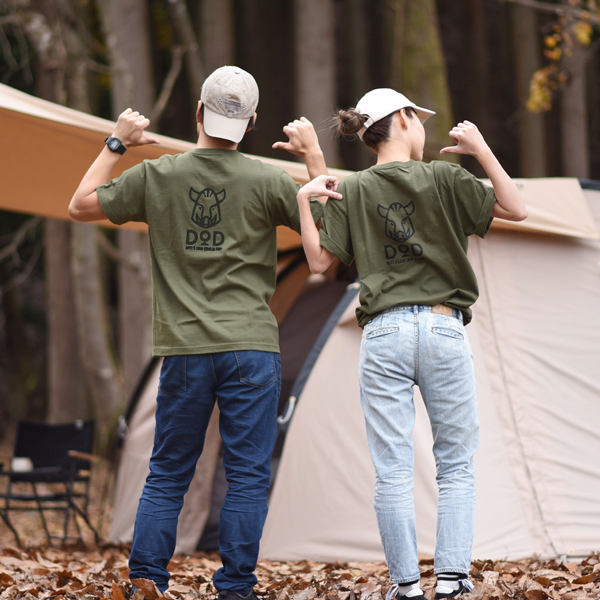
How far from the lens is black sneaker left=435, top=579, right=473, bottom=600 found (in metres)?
2.15

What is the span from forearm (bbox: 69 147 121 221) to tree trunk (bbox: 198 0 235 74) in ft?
22.0

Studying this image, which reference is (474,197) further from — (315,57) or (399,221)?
(315,57)

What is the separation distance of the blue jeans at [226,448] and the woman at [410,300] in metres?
0.34

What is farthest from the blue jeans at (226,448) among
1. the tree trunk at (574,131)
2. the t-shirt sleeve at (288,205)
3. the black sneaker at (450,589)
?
the tree trunk at (574,131)

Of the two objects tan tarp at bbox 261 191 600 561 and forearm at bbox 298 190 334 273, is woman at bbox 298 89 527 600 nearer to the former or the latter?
forearm at bbox 298 190 334 273

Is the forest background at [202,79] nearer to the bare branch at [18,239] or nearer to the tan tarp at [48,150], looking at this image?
the bare branch at [18,239]

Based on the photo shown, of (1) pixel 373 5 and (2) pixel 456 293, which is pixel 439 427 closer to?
(2) pixel 456 293

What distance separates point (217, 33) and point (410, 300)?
752 cm

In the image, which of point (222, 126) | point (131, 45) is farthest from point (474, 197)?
point (131, 45)

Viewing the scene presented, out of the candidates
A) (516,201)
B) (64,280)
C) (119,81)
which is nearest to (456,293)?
(516,201)

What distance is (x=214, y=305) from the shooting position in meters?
2.36

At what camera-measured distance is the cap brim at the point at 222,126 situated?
7.95ft

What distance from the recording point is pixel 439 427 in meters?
2.26

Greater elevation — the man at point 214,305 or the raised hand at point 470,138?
the raised hand at point 470,138
